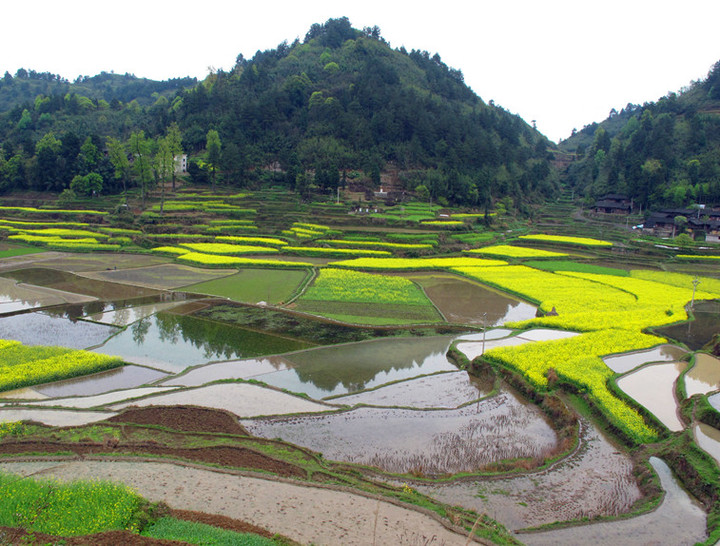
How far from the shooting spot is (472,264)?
1442 inches

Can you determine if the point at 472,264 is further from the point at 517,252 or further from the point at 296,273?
the point at 296,273

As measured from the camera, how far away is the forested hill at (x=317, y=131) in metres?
58.9

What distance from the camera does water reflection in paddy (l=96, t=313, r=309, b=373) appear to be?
1733 centimetres

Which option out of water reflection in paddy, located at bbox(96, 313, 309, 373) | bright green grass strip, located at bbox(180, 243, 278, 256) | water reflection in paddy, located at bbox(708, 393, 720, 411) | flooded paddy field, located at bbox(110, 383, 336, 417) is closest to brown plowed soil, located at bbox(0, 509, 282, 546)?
flooded paddy field, located at bbox(110, 383, 336, 417)

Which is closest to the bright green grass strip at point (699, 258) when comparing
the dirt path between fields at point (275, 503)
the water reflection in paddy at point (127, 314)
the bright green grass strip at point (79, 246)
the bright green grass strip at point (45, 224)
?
the water reflection in paddy at point (127, 314)

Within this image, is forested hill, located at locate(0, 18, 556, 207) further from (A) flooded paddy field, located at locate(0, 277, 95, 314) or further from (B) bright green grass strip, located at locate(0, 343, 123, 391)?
(B) bright green grass strip, located at locate(0, 343, 123, 391)

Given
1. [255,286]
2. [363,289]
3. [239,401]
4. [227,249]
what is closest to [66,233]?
[227,249]

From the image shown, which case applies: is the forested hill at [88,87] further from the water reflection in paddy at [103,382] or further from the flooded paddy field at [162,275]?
the water reflection in paddy at [103,382]

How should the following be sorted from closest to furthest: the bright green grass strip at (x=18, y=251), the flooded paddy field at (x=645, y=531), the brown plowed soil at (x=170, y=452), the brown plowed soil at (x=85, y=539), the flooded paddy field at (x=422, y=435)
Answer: the brown plowed soil at (x=85, y=539) < the flooded paddy field at (x=645, y=531) < the brown plowed soil at (x=170, y=452) < the flooded paddy field at (x=422, y=435) < the bright green grass strip at (x=18, y=251)

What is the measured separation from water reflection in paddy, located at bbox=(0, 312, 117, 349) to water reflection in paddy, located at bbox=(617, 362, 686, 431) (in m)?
19.4

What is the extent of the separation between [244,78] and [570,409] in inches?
3176

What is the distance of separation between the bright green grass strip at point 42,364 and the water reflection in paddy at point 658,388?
17.1m

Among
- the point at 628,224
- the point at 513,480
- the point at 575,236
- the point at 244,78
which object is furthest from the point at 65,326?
the point at 244,78

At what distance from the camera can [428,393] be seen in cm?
1525
